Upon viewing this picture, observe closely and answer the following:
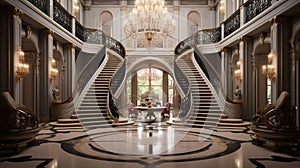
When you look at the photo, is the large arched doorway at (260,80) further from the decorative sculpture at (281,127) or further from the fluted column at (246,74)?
the decorative sculpture at (281,127)

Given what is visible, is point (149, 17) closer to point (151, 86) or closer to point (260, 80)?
point (260, 80)

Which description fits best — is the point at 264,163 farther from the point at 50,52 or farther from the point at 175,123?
the point at 50,52

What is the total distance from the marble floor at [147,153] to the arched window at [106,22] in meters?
12.3

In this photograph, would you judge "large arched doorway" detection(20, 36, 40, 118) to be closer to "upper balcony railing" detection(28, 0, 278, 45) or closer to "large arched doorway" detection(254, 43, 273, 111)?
"upper balcony railing" detection(28, 0, 278, 45)

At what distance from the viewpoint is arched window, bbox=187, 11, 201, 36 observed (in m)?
19.6

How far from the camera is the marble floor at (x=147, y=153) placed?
512 centimetres

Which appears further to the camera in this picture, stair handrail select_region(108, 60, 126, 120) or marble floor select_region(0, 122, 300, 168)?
stair handrail select_region(108, 60, 126, 120)

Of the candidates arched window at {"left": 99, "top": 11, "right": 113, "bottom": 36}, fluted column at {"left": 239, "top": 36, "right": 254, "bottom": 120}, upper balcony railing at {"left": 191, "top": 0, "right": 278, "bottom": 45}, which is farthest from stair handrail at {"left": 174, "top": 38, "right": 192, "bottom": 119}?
arched window at {"left": 99, "top": 11, "right": 113, "bottom": 36}

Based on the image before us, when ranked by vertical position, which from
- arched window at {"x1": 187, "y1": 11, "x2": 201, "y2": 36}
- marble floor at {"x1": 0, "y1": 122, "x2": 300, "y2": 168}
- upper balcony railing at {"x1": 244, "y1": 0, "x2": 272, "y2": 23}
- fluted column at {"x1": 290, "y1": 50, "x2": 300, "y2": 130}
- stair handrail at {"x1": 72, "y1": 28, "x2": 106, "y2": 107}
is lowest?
marble floor at {"x1": 0, "y1": 122, "x2": 300, "y2": 168}

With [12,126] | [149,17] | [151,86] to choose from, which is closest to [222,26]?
[149,17]

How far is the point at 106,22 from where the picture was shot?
19938 mm

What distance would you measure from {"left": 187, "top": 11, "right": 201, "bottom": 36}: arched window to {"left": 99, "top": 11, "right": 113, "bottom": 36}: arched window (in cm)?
519

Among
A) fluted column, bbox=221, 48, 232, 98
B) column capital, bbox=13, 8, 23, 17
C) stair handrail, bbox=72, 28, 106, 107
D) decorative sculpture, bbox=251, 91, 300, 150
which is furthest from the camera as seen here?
stair handrail, bbox=72, 28, 106, 107

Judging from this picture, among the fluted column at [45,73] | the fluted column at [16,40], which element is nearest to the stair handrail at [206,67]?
the fluted column at [45,73]
